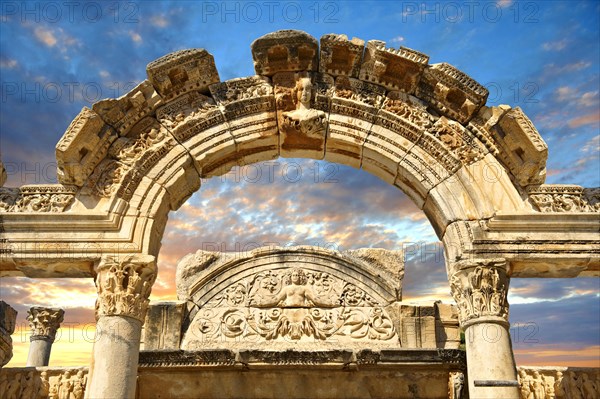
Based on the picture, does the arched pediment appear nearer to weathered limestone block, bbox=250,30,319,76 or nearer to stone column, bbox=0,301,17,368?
weathered limestone block, bbox=250,30,319,76

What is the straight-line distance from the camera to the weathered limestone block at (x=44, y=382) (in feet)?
28.9

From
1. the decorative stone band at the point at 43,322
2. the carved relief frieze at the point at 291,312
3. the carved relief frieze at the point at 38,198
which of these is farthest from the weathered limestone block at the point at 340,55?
the decorative stone band at the point at 43,322

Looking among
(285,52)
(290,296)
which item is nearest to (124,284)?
(285,52)

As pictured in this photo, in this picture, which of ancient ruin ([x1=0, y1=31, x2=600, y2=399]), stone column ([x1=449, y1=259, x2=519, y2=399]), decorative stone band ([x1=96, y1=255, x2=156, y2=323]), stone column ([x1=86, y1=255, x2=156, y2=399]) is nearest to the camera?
stone column ([x1=86, y1=255, x2=156, y2=399])

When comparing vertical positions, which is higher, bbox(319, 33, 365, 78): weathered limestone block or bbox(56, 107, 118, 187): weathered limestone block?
bbox(319, 33, 365, 78): weathered limestone block

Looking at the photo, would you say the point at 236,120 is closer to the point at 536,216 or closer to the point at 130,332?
the point at 130,332

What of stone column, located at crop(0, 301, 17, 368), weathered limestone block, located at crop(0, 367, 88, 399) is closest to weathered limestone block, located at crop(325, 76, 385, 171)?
weathered limestone block, located at crop(0, 367, 88, 399)

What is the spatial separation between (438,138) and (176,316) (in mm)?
6457

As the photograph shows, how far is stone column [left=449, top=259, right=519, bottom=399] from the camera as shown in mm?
6605

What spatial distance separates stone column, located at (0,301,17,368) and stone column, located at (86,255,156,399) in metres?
2.82

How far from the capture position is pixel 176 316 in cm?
1140

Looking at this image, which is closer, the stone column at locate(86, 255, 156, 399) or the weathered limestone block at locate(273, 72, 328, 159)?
the stone column at locate(86, 255, 156, 399)

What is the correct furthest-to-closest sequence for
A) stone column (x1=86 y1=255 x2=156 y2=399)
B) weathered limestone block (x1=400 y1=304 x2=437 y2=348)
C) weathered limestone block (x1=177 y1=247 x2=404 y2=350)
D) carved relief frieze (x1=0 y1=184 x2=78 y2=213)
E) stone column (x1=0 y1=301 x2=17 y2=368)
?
weathered limestone block (x1=177 y1=247 x2=404 y2=350) < weathered limestone block (x1=400 y1=304 x2=437 y2=348) < stone column (x1=0 y1=301 x2=17 y2=368) < carved relief frieze (x1=0 y1=184 x2=78 y2=213) < stone column (x1=86 y1=255 x2=156 y2=399)

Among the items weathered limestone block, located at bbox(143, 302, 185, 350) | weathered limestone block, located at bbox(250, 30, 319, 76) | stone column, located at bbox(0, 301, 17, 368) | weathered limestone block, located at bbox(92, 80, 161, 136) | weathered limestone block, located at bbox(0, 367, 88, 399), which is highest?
weathered limestone block, located at bbox(250, 30, 319, 76)
